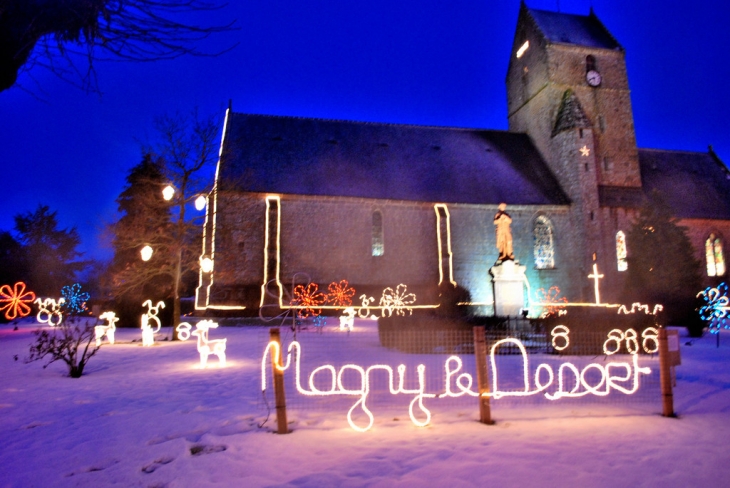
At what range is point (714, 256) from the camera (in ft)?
89.4

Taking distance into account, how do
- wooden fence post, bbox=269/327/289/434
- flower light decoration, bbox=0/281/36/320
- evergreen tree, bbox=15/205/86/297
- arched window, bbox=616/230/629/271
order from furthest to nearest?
evergreen tree, bbox=15/205/86/297 → arched window, bbox=616/230/629/271 → flower light decoration, bbox=0/281/36/320 → wooden fence post, bbox=269/327/289/434

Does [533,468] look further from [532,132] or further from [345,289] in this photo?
[532,132]

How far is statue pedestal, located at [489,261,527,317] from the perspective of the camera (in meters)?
16.5

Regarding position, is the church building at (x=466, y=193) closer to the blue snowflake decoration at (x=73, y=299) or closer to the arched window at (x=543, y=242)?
the arched window at (x=543, y=242)

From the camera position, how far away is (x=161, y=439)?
4844mm

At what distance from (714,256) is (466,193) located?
16.2 m

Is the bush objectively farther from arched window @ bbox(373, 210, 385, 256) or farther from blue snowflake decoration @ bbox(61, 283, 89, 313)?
arched window @ bbox(373, 210, 385, 256)

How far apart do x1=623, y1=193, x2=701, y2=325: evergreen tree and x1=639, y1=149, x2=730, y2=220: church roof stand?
558cm

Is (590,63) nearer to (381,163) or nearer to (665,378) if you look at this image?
(381,163)

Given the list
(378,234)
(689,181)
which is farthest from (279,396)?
(689,181)

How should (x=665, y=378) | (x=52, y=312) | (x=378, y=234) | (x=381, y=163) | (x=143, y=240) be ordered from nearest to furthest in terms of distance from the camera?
1. (x=665, y=378)
2. (x=143, y=240)
3. (x=52, y=312)
4. (x=378, y=234)
5. (x=381, y=163)

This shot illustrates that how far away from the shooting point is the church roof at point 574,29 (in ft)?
92.5

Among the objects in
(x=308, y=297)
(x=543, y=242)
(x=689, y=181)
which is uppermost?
(x=689, y=181)

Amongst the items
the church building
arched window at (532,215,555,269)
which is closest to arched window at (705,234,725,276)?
the church building
